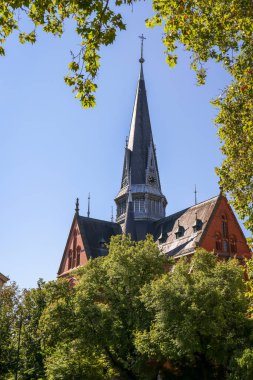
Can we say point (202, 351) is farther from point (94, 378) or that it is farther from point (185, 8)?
point (185, 8)

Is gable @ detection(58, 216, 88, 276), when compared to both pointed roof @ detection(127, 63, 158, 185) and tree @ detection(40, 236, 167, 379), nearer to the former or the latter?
pointed roof @ detection(127, 63, 158, 185)

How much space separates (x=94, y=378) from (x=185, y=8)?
20.5 metres

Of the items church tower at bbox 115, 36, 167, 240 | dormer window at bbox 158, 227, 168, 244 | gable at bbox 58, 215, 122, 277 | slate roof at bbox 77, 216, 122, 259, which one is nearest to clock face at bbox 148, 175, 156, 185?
church tower at bbox 115, 36, 167, 240

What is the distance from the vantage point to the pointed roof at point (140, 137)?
60.0 m

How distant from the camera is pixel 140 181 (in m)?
59.1

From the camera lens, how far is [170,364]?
2662cm

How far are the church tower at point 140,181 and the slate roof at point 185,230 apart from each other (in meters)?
3.58

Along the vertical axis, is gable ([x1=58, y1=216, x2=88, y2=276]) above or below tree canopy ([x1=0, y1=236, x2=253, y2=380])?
above

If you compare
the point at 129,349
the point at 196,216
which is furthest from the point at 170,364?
the point at 196,216

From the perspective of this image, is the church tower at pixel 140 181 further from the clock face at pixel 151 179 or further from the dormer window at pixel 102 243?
the dormer window at pixel 102 243

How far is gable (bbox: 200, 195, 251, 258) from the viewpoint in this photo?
41.8 metres

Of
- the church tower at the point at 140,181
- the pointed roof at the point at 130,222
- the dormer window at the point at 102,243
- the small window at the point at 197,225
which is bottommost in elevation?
the small window at the point at 197,225

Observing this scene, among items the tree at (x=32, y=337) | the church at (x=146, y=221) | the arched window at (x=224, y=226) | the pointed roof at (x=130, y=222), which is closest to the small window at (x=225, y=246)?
the church at (x=146, y=221)

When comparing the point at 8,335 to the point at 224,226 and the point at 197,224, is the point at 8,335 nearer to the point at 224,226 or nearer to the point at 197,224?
the point at 197,224
